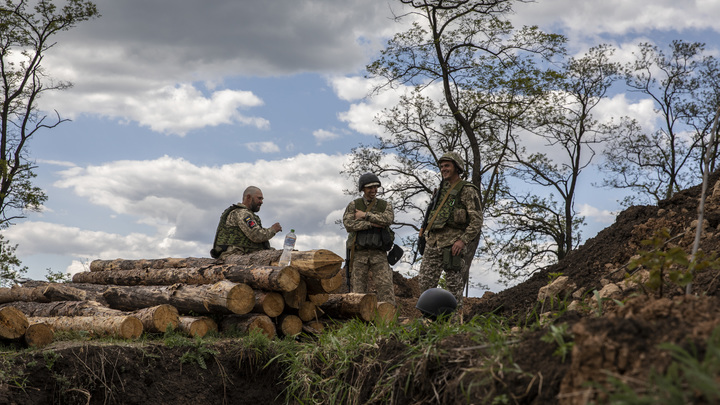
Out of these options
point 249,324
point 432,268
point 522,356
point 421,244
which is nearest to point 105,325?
point 249,324

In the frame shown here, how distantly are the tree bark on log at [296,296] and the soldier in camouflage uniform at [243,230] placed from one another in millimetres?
2112

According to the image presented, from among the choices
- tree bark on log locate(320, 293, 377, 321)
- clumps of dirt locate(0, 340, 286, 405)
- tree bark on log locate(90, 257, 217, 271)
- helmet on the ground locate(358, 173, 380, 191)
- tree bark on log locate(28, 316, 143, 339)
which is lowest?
clumps of dirt locate(0, 340, 286, 405)

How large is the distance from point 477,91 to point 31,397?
15.2 metres

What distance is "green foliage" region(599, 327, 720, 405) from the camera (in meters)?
1.84

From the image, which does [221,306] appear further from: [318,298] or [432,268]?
[432,268]

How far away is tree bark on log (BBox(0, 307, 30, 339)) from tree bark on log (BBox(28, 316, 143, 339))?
0.51m

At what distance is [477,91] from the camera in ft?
58.5

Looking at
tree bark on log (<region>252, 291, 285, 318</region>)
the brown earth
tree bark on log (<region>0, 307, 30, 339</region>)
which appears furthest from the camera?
tree bark on log (<region>252, 291, 285, 318</region>)

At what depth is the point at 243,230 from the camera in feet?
29.6

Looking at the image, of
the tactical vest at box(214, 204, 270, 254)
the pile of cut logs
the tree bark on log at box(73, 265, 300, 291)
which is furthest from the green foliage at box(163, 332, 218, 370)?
the tactical vest at box(214, 204, 270, 254)

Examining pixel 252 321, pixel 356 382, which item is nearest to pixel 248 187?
pixel 252 321

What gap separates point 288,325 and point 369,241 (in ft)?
7.80

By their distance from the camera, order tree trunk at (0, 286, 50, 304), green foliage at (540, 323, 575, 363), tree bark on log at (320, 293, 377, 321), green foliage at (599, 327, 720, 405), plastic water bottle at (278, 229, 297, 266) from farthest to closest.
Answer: tree trunk at (0, 286, 50, 304), plastic water bottle at (278, 229, 297, 266), tree bark on log at (320, 293, 377, 321), green foliage at (540, 323, 575, 363), green foliage at (599, 327, 720, 405)

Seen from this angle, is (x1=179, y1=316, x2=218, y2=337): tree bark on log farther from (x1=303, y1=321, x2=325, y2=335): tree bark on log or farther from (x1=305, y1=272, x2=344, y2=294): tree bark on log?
(x1=305, y1=272, x2=344, y2=294): tree bark on log
